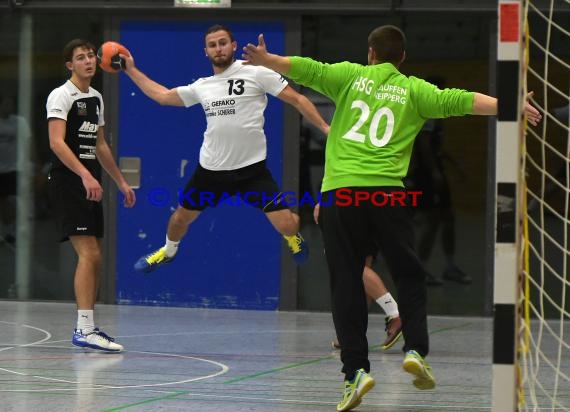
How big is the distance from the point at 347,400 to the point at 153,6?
7324mm

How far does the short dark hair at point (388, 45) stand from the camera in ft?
23.6

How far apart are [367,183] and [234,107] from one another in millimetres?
3604

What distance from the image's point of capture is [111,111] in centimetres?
1331

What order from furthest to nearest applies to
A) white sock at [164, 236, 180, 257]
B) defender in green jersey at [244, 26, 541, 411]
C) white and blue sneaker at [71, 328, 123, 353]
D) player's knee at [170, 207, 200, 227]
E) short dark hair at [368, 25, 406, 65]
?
1. white sock at [164, 236, 180, 257]
2. player's knee at [170, 207, 200, 227]
3. white and blue sneaker at [71, 328, 123, 353]
4. short dark hair at [368, 25, 406, 65]
5. defender in green jersey at [244, 26, 541, 411]

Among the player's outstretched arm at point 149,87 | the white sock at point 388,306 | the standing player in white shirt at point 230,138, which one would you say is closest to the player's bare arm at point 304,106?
the standing player in white shirt at point 230,138

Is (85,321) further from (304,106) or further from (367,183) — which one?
(367,183)

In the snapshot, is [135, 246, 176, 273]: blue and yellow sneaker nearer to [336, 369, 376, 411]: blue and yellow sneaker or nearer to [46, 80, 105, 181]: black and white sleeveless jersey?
[46, 80, 105, 181]: black and white sleeveless jersey

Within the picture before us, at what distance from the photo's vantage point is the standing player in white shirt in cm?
996

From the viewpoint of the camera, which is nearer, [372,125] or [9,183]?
[372,125]

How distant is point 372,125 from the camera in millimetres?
7004

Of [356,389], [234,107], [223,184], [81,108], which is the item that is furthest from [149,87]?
[356,389]

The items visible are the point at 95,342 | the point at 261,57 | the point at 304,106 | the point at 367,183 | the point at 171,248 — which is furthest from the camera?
the point at 171,248

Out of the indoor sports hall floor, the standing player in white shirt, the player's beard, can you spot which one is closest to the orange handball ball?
the standing player in white shirt

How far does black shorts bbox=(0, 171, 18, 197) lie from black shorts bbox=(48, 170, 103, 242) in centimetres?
430
